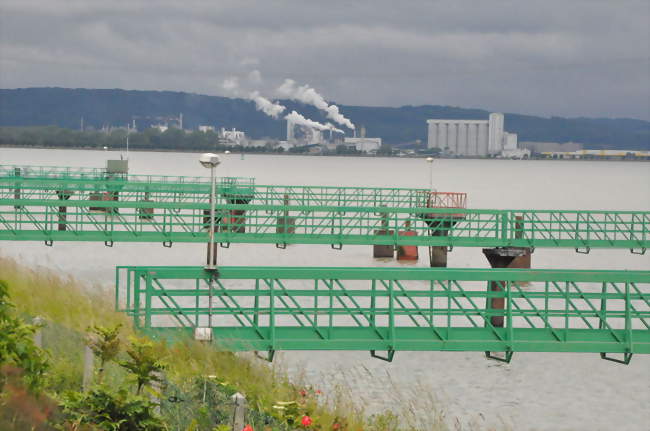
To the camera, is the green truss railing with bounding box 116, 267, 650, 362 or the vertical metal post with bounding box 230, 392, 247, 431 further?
the green truss railing with bounding box 116, 267, 650, 362

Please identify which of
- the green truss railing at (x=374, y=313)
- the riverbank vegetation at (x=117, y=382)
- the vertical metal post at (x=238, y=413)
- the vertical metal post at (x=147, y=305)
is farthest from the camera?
the green truss railing at (x=374, y=313)

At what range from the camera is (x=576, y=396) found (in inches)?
989

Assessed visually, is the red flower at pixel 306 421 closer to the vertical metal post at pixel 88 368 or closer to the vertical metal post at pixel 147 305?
the vertical metal post at pixel 88 368

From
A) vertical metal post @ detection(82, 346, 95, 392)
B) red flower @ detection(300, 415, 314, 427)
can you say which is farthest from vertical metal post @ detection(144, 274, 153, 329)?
red flower @ detection(300, 415, 314, 427)

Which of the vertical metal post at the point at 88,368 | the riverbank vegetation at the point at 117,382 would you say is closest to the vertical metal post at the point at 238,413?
the riverbank vegetation at the point at 117,382

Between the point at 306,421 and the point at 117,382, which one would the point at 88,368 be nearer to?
the point at 117,382

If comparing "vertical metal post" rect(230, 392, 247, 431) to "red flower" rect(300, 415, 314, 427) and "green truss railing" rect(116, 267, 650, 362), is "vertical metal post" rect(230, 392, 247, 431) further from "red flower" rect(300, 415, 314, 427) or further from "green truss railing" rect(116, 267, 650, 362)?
"green truss railing" rect(116, 267, 650, 362)

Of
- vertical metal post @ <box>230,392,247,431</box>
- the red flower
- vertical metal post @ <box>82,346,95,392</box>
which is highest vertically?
vertical metal post @ <box>82,346,95,392</box>

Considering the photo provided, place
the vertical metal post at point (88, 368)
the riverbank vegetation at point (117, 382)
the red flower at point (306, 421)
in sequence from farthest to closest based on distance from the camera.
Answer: the red flower at point (306, 421)
the vertical metal post at point (88, 368)
the riverbank vegetation at point (117, 382)

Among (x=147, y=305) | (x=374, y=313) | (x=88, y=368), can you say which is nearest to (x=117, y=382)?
(x=88, y=368)

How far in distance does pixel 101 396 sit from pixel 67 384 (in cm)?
166

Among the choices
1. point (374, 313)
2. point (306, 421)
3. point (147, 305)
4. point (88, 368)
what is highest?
point (88, 368)

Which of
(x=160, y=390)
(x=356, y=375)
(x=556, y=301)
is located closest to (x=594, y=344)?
(x=356, y=375)

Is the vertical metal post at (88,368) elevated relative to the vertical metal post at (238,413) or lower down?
elevated
